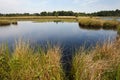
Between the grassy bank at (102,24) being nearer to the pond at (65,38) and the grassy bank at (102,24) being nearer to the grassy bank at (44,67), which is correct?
the pond at (65,38)

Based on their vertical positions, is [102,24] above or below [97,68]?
below

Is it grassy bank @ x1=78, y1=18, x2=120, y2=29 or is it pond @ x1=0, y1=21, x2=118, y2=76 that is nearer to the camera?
pond @ x1=0, y1=21, x2=118, y2=76

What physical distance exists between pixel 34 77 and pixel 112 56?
106 inches

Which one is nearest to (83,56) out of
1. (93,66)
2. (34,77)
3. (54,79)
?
(93,66)

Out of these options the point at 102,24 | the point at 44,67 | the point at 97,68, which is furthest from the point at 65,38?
the point at 102,24

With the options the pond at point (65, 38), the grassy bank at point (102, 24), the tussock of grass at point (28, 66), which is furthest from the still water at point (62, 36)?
the grassy bank at point (102, 24)

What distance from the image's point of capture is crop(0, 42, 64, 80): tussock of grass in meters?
5.25

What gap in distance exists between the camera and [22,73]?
17.5ft

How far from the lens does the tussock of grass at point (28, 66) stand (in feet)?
17.2

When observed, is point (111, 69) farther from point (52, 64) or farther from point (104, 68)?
point (52, 64)

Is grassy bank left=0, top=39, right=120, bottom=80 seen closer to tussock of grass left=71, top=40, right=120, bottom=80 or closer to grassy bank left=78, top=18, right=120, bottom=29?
tussock of grass left=71, top=40, right=120, bottom=80

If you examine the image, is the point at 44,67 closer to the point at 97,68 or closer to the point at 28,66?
the point at 28,66

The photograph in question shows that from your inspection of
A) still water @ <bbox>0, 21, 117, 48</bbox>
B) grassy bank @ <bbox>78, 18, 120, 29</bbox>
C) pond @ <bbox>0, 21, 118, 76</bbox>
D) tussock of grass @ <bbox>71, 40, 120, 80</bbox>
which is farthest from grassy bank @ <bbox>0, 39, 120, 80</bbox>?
grassy bank @ <bbox>78, 18, 120, 29</bbox>

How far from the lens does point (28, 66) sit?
5371 mm
